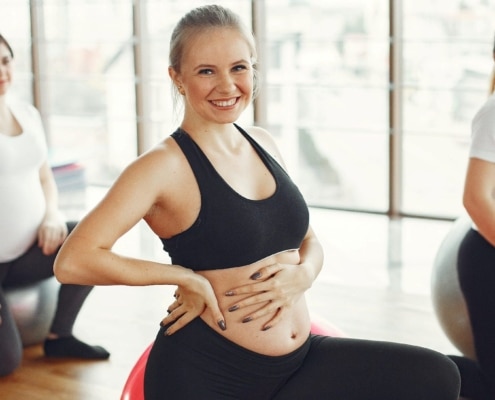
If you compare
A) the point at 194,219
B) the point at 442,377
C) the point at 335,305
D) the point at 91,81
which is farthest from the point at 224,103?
the point at 91,81

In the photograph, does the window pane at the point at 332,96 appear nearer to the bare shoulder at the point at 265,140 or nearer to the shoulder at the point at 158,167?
the bare shoulder at the point at 265,140

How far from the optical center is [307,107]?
528cm

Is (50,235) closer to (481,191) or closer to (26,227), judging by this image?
(26,227)

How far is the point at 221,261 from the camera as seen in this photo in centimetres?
176

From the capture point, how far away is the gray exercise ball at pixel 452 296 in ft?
8.33

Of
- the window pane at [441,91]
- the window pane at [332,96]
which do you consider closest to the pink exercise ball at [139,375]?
the window pane at [441,91]

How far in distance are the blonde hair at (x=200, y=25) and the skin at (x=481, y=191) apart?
0.75 m

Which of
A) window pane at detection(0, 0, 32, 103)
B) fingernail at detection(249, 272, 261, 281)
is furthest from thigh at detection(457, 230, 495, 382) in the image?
window pane at detection(0, 0, 32, 103)

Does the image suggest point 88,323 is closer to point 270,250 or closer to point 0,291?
point 0,291

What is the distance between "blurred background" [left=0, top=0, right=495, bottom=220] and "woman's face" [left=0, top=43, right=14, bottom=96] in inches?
42.2

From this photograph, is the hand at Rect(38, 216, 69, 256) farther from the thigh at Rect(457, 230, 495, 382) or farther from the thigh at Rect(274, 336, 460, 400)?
the thigh at Rect(274, 336, 460, 400)

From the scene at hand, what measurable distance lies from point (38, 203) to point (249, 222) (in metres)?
1.57

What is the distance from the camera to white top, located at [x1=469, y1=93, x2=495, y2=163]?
229 centimetres

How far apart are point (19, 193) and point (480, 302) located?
1.51 meters
